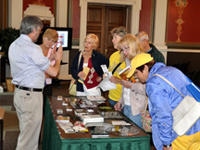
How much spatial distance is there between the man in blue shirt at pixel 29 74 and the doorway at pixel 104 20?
24.7ft

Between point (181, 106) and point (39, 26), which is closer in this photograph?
point (181, 106)

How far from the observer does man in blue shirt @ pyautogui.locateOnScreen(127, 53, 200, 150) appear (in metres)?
2.29

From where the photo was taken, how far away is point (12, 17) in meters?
9.39

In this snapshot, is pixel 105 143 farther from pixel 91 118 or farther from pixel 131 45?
pixel 131 45

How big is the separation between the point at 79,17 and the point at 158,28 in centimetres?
274

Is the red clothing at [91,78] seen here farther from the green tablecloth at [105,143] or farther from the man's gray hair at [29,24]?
the green tablecloth at [105,143]

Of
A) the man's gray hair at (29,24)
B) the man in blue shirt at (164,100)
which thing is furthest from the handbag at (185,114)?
the man's gray hair at (29,24)

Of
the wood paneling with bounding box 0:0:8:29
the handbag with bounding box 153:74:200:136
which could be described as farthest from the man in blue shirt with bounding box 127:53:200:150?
the wood paneling with bounding box 0:0:8:29

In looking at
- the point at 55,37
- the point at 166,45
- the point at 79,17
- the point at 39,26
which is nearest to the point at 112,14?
the point at 79,17

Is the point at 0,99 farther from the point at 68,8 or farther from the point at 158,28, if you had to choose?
the point at 158,28

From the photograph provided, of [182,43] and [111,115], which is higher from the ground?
[182,43]

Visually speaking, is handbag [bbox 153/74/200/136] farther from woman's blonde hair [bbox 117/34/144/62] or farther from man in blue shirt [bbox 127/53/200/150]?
woman's blonde hair [bbox 117/34/144/62]

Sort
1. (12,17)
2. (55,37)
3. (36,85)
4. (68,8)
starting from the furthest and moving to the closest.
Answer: (68,8) < (12,17) < (55,37) < (36,85)

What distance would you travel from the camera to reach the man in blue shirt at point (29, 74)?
3250 mm
